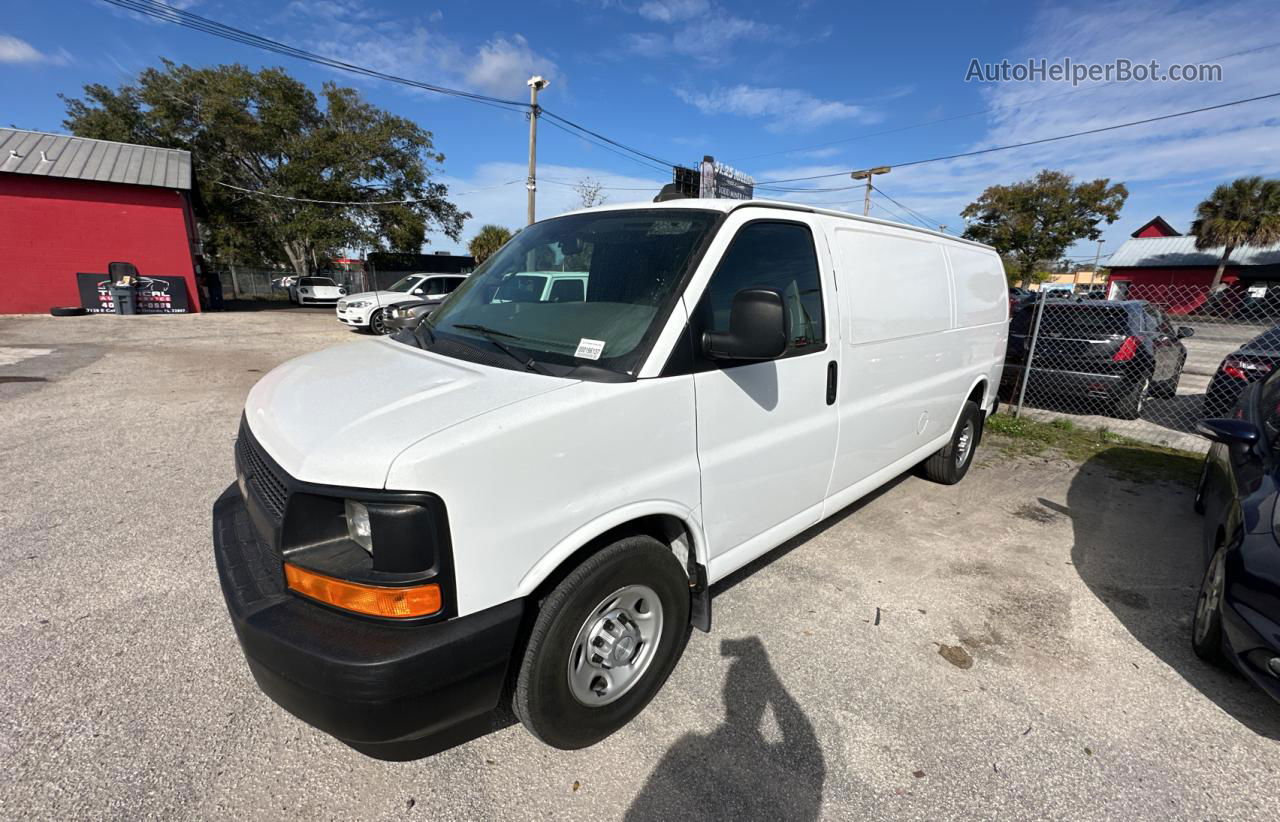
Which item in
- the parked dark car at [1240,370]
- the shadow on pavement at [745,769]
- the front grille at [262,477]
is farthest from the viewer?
the parked dark car at [1240,370]

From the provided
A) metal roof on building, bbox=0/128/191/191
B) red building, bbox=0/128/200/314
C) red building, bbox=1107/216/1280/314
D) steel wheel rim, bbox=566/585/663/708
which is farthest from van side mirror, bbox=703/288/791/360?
red building, bbox=1107/216/1280/314

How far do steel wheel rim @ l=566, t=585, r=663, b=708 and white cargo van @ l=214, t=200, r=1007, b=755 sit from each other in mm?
12

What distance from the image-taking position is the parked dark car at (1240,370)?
606 cm

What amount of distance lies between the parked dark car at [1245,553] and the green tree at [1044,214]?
3760 cm

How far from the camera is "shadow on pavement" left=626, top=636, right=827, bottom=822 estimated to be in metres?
1.91

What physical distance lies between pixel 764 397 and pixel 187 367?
10997mm

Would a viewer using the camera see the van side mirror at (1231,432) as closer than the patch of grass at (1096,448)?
Yes

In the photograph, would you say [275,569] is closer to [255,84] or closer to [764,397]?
[764,397]

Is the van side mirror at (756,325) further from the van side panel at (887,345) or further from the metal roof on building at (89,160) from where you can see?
the metal roof on building at (89,160)

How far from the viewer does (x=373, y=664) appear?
Result: 4.97 feet

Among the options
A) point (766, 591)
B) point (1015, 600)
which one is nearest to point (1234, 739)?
point (1015, 600)

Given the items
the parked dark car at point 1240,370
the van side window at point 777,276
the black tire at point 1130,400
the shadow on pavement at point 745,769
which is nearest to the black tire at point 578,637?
the shadow on pavement at point 745,769

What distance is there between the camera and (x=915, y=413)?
12.3ft

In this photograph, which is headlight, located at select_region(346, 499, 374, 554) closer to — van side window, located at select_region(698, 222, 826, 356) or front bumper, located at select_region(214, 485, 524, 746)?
front bumper, located at select_region(214, 485, 524, 746)
